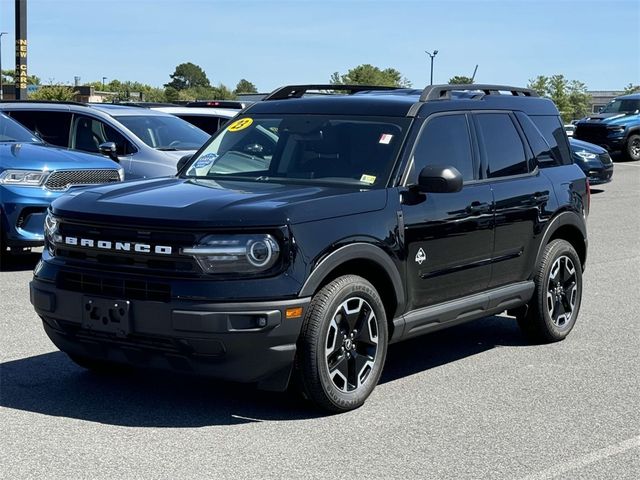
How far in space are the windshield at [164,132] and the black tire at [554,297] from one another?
24.8ft

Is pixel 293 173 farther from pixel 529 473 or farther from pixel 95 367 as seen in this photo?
pixel 529 473

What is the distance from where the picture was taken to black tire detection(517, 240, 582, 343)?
7.56m

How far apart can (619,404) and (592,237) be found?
8.72 m

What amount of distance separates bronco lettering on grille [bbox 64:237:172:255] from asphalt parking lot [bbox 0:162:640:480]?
0.91 m

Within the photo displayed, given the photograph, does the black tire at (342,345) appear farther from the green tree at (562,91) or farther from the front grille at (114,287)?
the green tree at (562,91)

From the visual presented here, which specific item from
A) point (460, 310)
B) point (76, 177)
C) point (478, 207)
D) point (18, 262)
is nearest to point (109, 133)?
point (76, 177)

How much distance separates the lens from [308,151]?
21.7 feet

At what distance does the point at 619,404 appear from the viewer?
6102 millimetres

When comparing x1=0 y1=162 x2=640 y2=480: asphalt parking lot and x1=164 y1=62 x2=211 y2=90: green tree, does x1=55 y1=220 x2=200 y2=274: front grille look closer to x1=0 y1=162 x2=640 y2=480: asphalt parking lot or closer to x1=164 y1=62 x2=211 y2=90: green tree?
x1=0 y1=162 x2=640 y2=480: asphalt parking lot

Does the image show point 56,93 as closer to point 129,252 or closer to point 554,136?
point 554,136

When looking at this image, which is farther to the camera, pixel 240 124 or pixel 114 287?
pixel 240 124

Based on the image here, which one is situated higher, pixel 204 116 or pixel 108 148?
pixel 204 116

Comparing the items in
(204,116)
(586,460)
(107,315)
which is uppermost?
(204,116)

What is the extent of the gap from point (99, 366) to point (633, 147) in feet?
86.0
